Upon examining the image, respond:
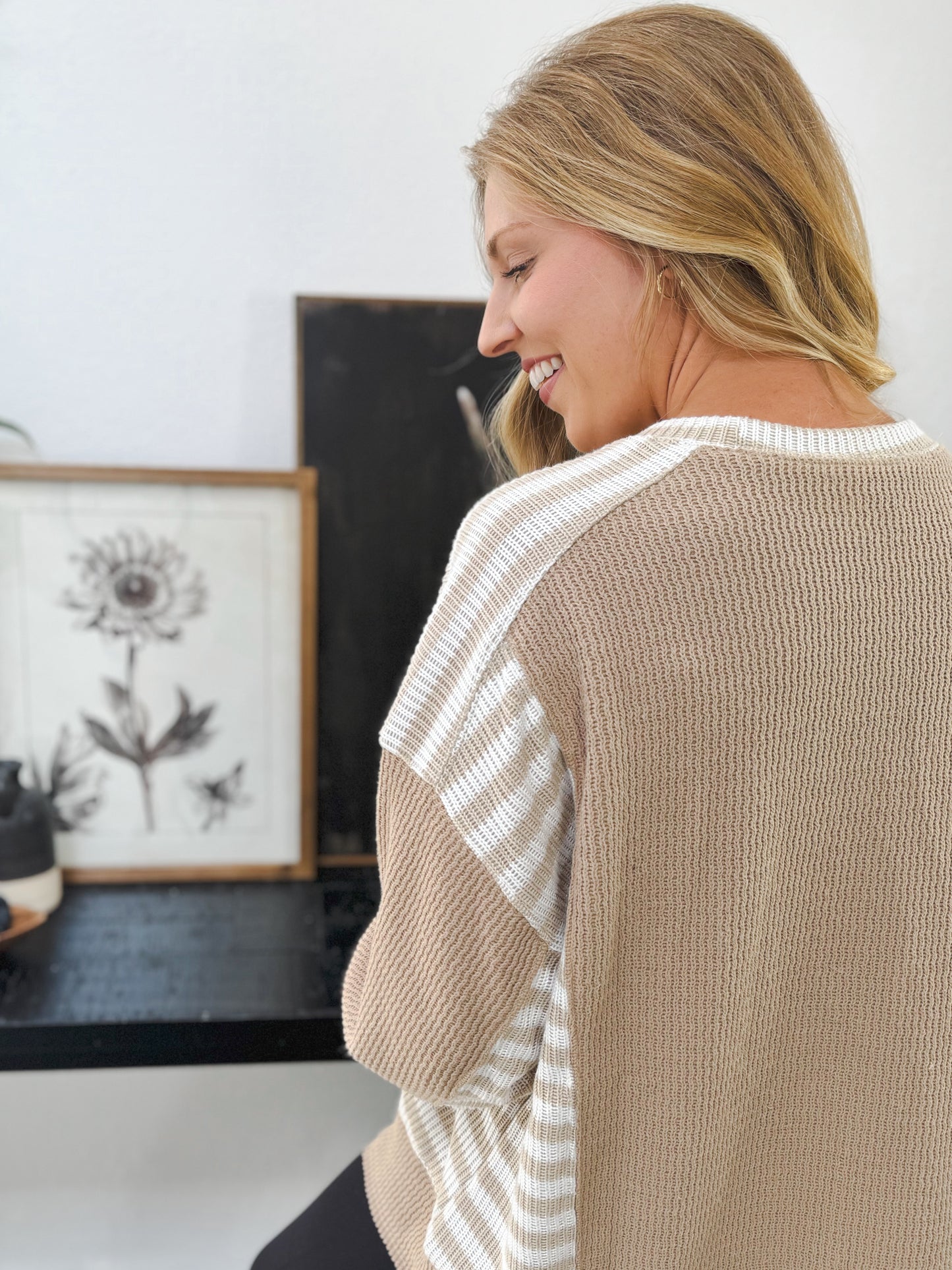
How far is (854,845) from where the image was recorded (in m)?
0.55

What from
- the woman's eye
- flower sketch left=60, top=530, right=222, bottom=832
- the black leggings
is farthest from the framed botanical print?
the woman's eye

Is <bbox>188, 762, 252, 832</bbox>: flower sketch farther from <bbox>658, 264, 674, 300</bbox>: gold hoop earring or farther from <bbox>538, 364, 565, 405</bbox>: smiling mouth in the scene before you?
<bbox>658, 264, 674, 300</bbox>: gold hoop earring

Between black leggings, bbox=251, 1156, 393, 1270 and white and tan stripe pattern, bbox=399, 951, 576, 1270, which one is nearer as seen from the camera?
white and tan stripe pattern, bbox=399, 951, 576, 1270

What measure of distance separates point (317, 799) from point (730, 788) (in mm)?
895

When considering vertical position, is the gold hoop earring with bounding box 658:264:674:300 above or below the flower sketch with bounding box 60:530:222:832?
above

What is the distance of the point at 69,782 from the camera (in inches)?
50.1

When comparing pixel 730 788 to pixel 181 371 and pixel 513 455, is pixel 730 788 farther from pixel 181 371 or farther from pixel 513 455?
pixel 181 371

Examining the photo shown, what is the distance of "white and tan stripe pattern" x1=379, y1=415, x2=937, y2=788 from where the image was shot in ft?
Answer: 1.64

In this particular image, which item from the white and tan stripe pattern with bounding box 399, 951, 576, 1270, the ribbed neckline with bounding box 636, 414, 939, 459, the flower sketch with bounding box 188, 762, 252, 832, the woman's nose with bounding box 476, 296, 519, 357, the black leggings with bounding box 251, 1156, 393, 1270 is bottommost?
the black leggings with bounding box 251, 1156, 393, 1270

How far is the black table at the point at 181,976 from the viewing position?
1.01m

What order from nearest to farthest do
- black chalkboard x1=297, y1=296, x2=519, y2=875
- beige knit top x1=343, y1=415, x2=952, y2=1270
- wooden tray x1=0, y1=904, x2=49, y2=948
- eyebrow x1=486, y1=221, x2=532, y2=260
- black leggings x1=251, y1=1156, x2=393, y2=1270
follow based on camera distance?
beige knit top x1=343, y1=415, x2=952, y2=1270 → eyebrow x1=486, y1=221, x2=532, y2=260 → black leggings x1=251, y1=1156, x2=393, y2=1270 → wooden tray x1=0, y1=904, x2=49, y2=948 → black chalkboard x1=297, y1=296, x2=519, y2=875

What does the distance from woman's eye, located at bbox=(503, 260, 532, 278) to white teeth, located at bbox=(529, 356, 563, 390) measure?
59mm

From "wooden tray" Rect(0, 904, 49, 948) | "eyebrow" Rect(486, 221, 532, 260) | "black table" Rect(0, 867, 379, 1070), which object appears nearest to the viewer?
"eyebrow" Rect(486, 221, 532, 260)

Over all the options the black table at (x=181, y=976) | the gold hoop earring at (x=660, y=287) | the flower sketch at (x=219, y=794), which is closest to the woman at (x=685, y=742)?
the gold hoop earring at (x=660, y=287)
